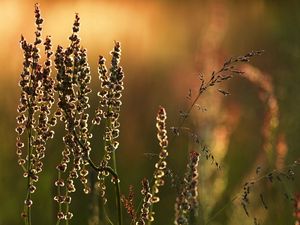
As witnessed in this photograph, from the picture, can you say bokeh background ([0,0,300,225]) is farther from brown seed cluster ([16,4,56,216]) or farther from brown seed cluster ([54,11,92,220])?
brown seed cluster ([16,4,56,216])

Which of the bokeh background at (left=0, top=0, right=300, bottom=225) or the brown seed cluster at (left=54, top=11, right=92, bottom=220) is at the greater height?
the bokeh background at (left=0, top=0, right=300, bottom=225)

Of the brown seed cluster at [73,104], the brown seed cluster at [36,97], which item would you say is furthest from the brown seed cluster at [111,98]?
the brown seed cluster at [36,97]

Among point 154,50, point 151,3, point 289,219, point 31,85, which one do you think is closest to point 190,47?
point 154,50

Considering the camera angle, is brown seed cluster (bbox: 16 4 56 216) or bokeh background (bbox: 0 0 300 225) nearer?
brown seed cluster (bbox: 16 4 56 216)

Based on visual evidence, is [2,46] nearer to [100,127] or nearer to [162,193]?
[100,127]

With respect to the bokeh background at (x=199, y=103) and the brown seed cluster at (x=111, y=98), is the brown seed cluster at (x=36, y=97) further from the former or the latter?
the bokeh background at (x=199, y=103)

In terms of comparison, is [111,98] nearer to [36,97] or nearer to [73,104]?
[73,104]

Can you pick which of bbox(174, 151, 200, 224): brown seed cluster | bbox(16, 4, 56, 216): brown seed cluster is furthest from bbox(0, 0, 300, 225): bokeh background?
bbox(16, 4, 56, 216): brown seed cluster

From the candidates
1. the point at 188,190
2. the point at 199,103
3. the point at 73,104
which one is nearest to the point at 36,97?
the point at 73,104
